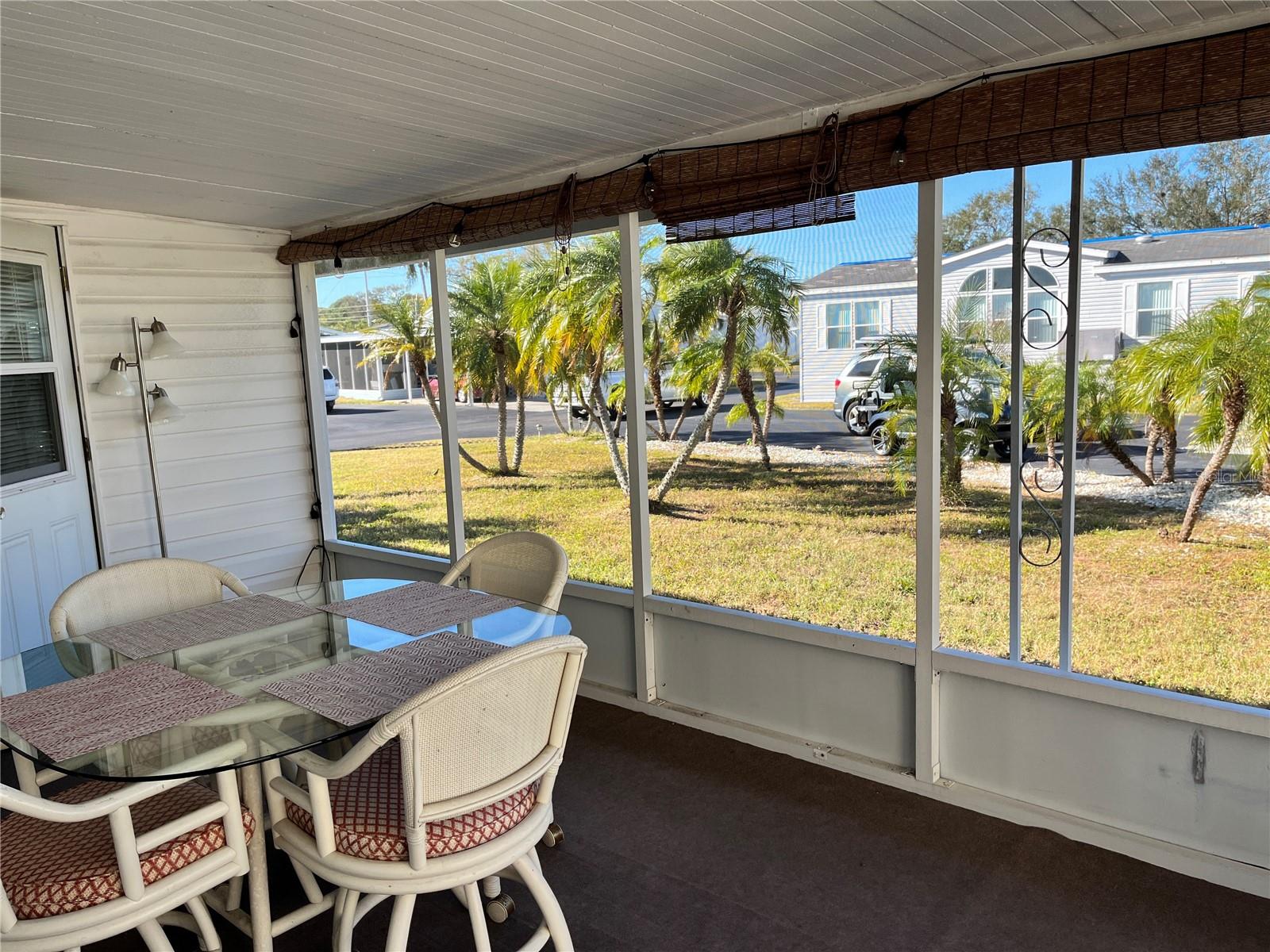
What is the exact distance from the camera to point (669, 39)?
2061mm

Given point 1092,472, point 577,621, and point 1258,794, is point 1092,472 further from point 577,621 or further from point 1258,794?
point 577,621

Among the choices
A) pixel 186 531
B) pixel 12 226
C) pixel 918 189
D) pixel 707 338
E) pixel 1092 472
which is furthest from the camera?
pixel 707 338

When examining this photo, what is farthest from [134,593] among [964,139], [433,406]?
[433,406]

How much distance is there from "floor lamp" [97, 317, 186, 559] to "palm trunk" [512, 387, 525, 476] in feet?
11.5

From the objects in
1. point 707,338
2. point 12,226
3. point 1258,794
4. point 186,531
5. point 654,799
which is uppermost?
point 12,226

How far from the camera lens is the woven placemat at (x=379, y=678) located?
185 cm

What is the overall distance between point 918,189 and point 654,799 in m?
2.11

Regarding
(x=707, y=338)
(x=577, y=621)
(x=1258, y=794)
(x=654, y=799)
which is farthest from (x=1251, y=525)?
(x=707, y=338)

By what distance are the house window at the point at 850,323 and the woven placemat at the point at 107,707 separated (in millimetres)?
3195

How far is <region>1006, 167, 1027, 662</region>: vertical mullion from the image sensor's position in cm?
250

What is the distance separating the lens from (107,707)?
6.17ft

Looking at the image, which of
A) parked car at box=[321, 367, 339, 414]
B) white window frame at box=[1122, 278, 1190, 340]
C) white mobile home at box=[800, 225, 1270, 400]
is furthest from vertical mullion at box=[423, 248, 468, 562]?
white window frame at box=[1122, 278, 1190, 340]

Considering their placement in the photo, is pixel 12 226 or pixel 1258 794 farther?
pixel 12 226

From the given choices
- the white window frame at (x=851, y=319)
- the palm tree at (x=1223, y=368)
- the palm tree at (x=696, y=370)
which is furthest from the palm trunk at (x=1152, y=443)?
the palm tree at (x=696, y=370)
